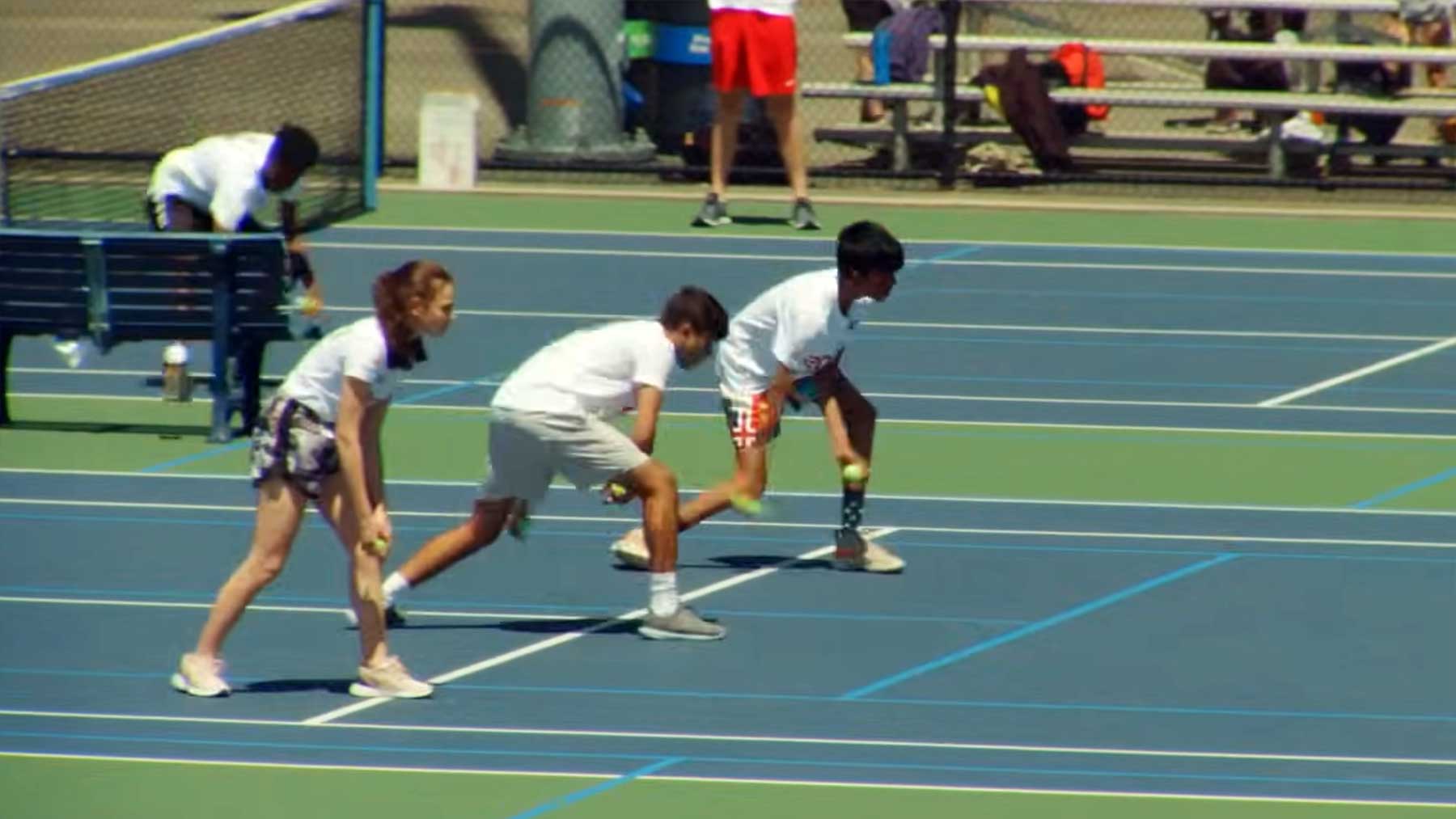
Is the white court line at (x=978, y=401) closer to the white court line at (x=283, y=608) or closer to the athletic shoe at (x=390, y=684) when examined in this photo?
the white court line at (x=283, y=608)

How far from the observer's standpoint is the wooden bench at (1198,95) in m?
24.7

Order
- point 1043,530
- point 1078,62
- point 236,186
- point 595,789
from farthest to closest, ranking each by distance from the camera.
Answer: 1. point 1078,62
2. point 236,186
3. point 1043,530
4. point 595,789

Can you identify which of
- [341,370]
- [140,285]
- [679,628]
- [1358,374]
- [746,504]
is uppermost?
[341,370]

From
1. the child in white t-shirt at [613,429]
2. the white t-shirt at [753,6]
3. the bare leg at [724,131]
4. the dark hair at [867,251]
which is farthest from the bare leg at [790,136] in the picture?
the child in white t-shirt at [613,429]

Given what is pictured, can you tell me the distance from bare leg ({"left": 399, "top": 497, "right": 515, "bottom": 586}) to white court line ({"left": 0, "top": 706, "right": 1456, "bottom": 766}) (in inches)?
59.9

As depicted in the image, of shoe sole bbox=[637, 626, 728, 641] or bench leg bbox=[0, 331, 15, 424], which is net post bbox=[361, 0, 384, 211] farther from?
shoe sole bbox=[637, 626, 728, 641]

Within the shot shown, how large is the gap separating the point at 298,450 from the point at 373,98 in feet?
48.3

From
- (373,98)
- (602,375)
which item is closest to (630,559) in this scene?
(602,375)

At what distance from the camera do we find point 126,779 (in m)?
9.46

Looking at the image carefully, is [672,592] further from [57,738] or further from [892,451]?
[892,451]

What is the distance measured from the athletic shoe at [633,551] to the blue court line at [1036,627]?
1.77 metres

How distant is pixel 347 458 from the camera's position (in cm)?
1007

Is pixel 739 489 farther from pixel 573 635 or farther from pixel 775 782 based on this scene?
pixel 775 782

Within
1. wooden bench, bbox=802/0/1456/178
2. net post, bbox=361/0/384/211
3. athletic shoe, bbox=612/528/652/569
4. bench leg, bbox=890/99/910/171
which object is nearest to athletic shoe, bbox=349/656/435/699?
athletic shoe, bbox=612/528/652/569
